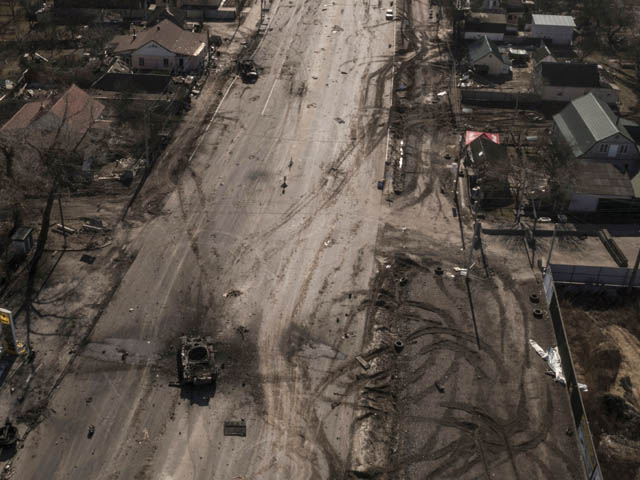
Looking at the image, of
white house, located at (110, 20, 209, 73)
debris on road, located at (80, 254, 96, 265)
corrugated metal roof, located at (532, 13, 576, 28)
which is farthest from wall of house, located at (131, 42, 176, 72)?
corrugated metal roof, located at (532, 13, 576, 28)

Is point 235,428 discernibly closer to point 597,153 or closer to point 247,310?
point 247,310

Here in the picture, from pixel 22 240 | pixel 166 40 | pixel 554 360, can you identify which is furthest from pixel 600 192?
pixel 166 40

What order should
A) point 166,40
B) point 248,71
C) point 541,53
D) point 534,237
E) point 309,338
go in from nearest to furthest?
point 309,338 → point 534,237 → point 248,71 → point 166,40 → point 541,53

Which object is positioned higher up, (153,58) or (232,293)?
(232,293)

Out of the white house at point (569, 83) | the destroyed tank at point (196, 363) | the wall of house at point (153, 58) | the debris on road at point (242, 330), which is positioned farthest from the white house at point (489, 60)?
the destroyed tank at point (196, 363)

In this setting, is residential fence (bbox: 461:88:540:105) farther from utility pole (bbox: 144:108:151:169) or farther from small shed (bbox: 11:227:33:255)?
small shed (bbox: 11:227:33:255)

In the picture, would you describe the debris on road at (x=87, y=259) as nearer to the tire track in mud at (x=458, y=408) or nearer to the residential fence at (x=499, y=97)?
the tire track in mud at (x=458, y=408)

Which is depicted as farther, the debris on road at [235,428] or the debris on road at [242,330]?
the debris on road at [242,330]
